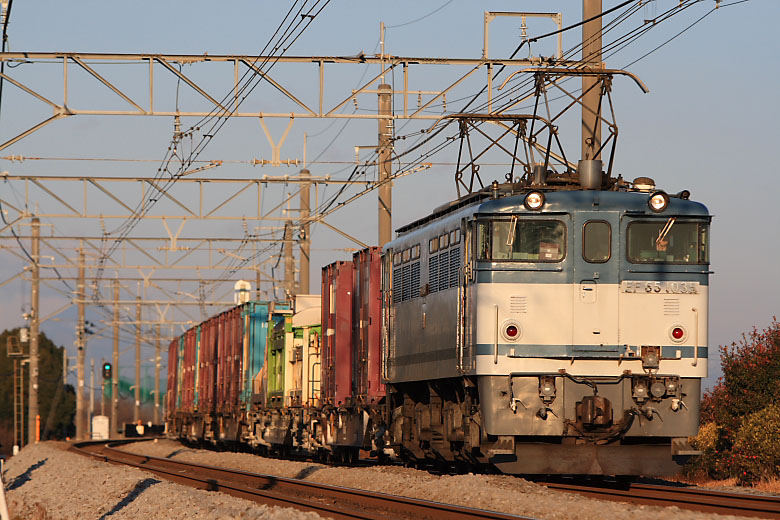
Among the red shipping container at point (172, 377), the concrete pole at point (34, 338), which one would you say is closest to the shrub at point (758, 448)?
the concrete pole at point (34, 338)

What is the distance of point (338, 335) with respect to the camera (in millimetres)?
28766

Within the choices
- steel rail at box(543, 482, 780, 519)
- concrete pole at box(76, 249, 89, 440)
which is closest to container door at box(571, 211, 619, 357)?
steel rail at box(543, 482, 780, 519)

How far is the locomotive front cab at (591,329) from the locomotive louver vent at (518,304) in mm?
15

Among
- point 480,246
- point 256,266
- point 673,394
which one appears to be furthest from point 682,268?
point 256,266

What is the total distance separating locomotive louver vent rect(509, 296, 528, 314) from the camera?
18094mm

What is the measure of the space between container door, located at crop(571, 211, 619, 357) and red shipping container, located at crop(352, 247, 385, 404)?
24.7 feet

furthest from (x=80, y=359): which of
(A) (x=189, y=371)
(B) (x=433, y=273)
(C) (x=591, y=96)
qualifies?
(C) (x=591, y=96)

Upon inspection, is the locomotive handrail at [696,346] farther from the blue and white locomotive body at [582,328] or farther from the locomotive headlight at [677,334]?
the locomotive headlight at [677,334]

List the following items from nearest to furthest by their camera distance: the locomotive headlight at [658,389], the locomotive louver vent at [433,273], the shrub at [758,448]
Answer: the locomotive headlight at [658,389]
the locomotive louver vent at [433,273]
the shrub at [758,448]

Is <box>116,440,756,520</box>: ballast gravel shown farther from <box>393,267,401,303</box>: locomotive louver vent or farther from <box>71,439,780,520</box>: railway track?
<box>393,267,401,303</box>: locomotive louver vent

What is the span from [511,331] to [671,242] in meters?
2.82

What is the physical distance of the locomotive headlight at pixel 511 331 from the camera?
1797cm

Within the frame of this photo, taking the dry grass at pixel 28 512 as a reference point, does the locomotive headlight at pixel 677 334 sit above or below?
above

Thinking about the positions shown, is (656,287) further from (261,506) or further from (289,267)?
(289,267)
